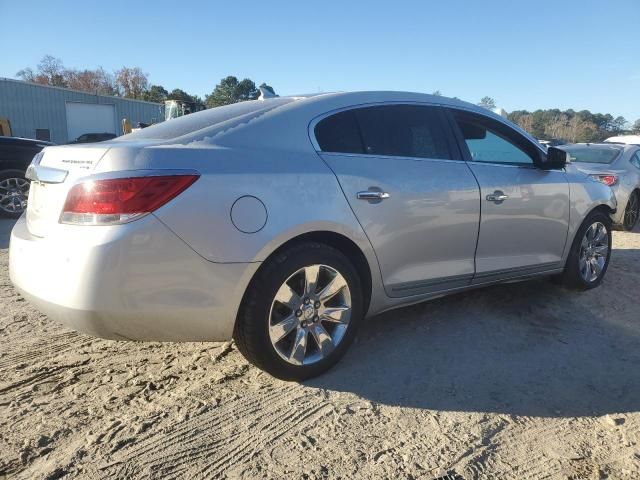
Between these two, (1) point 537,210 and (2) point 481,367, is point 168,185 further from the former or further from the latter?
(1) point 537,210

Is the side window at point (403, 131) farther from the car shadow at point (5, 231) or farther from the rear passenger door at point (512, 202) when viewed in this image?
the car shadow at point (5, 231)

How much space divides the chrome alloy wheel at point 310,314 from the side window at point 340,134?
72 cm

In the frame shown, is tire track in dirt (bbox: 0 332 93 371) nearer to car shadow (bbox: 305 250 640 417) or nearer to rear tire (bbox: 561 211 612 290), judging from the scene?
car shadow (bbox: 305 250 640 417)

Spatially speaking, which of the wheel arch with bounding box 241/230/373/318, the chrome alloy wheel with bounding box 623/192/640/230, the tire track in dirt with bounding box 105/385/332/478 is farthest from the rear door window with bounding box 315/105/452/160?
the chrome alloy wheel with bounding box 623/192/640/230

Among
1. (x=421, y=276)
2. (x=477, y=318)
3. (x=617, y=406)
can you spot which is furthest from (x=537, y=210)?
(x=617, y=406)

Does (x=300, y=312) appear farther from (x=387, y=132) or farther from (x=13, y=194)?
(x=13, y=194)

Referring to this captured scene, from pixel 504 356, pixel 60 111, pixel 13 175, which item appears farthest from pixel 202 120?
pixel 60 111

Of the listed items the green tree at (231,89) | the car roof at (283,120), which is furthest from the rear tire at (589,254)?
the green tree at (231,89)

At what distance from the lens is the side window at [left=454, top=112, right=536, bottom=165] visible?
12.4 ft

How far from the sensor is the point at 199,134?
276cm

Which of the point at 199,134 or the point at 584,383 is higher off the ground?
the point at 199,134

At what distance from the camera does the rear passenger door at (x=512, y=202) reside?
3678mm

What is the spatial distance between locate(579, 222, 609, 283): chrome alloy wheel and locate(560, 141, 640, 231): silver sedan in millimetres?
3237

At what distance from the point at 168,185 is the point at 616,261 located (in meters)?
5.38
